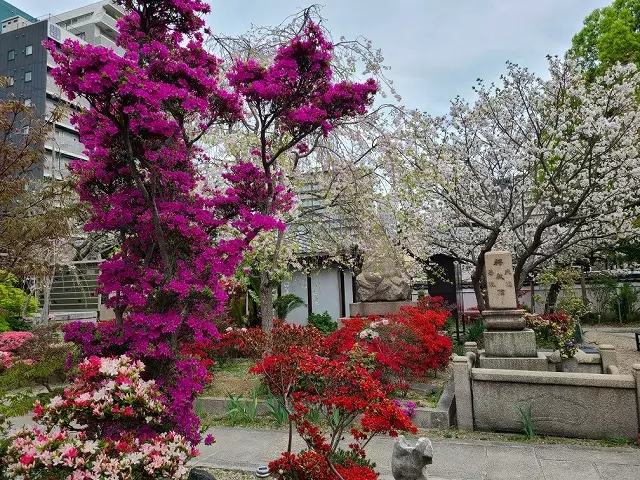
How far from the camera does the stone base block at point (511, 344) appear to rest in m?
7.78

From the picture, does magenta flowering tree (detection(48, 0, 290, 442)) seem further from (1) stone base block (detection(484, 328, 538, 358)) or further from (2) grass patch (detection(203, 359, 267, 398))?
(1) stone base block (detection(484, 328, 538, 358))

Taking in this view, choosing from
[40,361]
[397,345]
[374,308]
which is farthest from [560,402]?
[40,361]

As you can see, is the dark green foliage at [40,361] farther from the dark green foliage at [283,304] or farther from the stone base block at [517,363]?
the dark green foliage at [283,304]

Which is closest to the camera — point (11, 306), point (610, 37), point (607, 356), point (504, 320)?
point (607, 356)

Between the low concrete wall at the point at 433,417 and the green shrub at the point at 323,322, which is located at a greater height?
the green shrub at the point at 323,322

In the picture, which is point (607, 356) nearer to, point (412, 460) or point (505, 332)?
point (505, 332)

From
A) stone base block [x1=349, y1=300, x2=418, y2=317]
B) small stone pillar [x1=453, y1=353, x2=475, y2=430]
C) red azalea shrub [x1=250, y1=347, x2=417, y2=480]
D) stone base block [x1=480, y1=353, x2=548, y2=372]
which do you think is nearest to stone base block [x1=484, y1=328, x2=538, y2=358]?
stone base block [x1=480, y1=353, x2=548, y2=372]

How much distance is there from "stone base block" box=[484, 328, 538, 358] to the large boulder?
476 centimetres

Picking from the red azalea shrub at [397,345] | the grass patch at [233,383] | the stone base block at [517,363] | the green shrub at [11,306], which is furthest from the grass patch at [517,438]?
the green shrub at [11,306]

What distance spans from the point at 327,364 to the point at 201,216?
2064 millimetres

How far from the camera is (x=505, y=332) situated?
793 centimetres

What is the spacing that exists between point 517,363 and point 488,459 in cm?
257

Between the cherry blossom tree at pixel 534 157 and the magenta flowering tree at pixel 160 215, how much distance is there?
570 centimetres

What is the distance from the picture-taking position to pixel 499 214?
1235 centimetres
